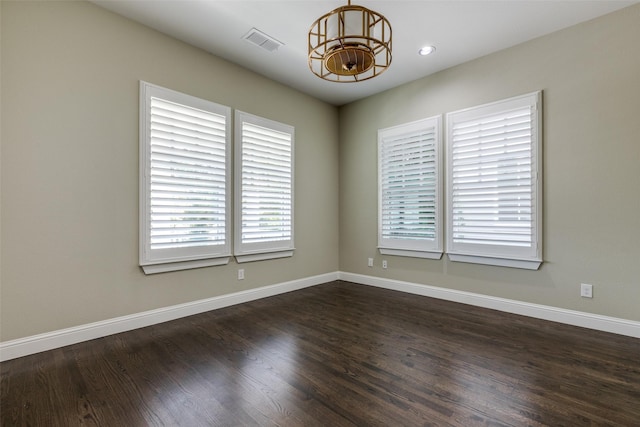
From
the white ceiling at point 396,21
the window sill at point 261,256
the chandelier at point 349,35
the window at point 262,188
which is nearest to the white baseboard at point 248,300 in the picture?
the window sill at point 261,256

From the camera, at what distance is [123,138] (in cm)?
288

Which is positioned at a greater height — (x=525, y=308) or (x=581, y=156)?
(x=581, y=156)

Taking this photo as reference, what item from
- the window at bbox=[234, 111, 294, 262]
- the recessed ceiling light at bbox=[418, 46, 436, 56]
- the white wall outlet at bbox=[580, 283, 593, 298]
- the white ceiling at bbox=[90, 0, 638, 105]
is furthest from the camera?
the window at bbox=[234, 111, 294, 262]

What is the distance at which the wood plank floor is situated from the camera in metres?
1.67

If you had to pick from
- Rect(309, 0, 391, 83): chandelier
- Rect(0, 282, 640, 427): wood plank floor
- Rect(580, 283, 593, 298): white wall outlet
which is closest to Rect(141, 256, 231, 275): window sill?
Rect(0, 282, 640, 427): wood plank floor

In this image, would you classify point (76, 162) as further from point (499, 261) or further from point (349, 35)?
point (499, 261)

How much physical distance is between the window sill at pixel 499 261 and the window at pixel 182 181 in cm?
298

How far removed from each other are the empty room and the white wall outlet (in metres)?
0.02

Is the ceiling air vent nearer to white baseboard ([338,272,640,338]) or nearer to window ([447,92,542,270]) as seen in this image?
window ([447,92,542,270])

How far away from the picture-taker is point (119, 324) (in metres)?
2.83

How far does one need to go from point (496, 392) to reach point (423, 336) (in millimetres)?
897

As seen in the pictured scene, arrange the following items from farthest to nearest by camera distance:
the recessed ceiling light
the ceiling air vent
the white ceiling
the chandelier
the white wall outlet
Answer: the recessed ceiling light < the ceiling air vent < the white wall outlet < the white ceiling < the chandelier

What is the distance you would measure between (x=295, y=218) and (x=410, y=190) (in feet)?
5.86

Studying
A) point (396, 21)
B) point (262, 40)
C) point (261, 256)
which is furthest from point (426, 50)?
point (261, 256)
